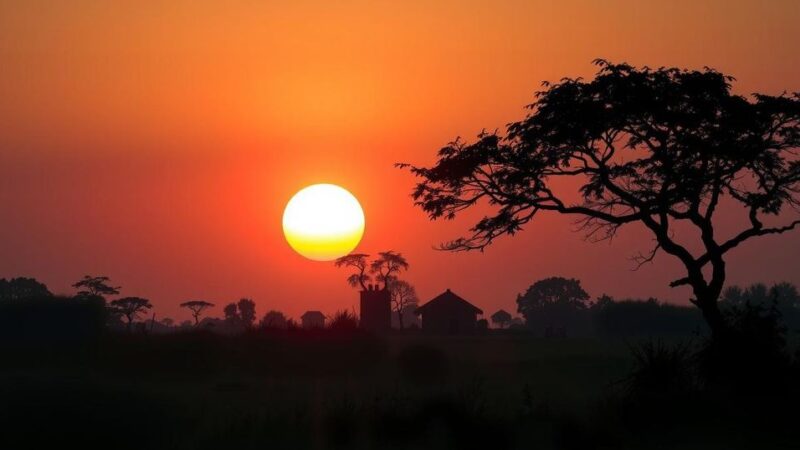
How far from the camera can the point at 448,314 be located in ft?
359

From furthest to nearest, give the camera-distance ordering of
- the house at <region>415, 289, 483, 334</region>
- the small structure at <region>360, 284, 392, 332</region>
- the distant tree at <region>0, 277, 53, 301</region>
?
the distant tree at <region>0, 277, 53, 301</region>
the house at <region>415, 289, 483, 334</region>
the small structure at <region>360, 284, 392, 332</region>

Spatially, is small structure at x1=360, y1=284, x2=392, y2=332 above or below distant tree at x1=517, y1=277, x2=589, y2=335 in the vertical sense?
below

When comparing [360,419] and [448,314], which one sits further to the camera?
[448,314]

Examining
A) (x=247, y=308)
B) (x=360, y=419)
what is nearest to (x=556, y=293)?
(x=247, y=308)

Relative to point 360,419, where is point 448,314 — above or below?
above

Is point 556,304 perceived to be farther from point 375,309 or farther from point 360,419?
point 360,419

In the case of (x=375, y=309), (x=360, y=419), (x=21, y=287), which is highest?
(x=21, y=287)

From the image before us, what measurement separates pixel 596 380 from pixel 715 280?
11621 mm

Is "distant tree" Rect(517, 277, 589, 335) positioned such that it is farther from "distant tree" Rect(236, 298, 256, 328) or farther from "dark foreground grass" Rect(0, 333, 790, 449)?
"dark foreground grass" Rect(0, 333, 790, 449)

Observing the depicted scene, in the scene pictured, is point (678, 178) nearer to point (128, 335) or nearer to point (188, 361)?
point (188, 361)

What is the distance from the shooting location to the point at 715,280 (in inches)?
1293

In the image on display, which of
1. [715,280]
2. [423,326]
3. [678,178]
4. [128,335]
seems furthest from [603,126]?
[423,326]

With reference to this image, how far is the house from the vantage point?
10925 centimetres

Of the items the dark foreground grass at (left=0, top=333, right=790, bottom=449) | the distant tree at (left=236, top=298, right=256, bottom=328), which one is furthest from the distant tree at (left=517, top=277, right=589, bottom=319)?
the dark foreground grass at (left=0, top=333, right=790, bottom=449)
